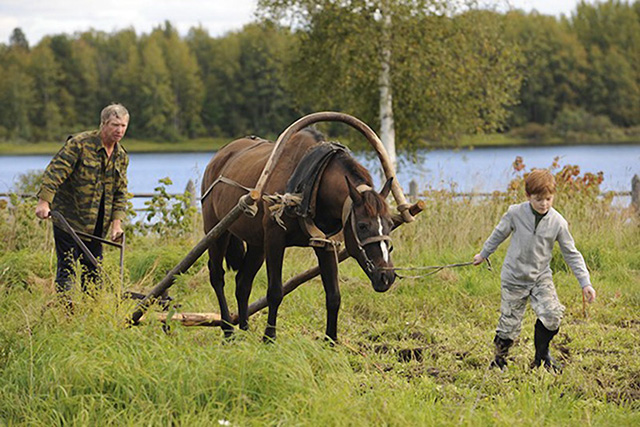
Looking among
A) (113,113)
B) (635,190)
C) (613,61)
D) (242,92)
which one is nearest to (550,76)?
(613,61)

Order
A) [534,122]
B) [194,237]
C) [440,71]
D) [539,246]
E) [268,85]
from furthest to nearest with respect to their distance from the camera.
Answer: [534,122] → [268,85] → [440,71] → [194,237] → [539,246]

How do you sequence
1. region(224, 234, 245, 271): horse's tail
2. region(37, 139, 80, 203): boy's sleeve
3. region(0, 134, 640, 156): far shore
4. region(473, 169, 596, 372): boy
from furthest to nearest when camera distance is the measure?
region(0, 134, 640, 156): far shore < region(224, 234, 245, 271): horse's tail < region(37, 139, 80, 203): boy's sleeve < region(473, 169, 596, 372): boy

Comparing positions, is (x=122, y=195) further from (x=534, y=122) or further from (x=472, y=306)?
(x=534, y=122)

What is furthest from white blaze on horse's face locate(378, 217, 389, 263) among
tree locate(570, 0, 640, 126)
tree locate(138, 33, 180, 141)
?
tree locate(138, 33, 180, 141)

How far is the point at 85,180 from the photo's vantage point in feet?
23.2

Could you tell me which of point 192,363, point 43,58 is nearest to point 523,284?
point 192,363

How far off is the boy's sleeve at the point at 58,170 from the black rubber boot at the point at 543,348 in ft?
12.6

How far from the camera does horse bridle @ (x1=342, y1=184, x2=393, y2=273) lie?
5.84m

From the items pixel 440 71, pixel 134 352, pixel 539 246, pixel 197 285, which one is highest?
pixel 440 71

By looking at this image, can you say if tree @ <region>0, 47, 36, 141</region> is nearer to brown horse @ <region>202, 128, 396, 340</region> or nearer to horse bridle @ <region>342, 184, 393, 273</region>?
brown horse @ <region>202, 128, 396, 340</region>

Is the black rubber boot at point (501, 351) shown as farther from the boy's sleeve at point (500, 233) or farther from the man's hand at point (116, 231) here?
the man's hand at point (116, 231)

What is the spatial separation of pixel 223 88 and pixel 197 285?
4950 centimetres

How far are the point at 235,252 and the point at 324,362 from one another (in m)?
3.04

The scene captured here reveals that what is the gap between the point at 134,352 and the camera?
5.21m
